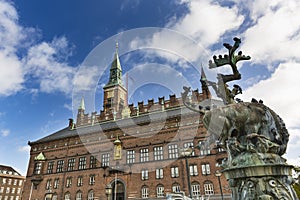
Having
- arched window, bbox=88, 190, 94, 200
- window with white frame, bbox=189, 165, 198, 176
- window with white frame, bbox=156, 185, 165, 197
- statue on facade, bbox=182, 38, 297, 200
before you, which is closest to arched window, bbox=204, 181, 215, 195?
window with white frame, bbox=189, 165, 198, 176

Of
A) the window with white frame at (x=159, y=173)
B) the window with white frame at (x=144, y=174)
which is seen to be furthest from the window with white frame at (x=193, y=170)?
the window with white frame at (x=144, y=174)

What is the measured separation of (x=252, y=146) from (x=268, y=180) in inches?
24.5

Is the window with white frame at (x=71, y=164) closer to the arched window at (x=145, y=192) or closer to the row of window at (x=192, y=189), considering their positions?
the arched window at (x=145, y=192)

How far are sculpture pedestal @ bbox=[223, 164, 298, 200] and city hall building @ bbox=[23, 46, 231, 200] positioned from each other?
19.8 meters

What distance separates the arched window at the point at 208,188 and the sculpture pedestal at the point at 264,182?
909 inches

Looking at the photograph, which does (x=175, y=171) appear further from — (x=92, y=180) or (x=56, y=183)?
(x=56, y=183)

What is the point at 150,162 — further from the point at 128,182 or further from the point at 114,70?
the point at 114,70

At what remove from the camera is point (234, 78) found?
18.5 ft

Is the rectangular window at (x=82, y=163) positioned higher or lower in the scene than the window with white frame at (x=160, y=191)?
higher

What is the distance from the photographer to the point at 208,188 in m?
24.9

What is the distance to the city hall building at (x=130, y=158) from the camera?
86.6 feet

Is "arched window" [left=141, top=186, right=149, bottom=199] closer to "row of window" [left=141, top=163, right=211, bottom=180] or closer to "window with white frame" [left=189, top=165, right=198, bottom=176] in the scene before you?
"row of window" [left=141, top=163, right=211, bottom=180]

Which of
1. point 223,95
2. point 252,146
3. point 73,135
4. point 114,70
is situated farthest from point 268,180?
point 114,70

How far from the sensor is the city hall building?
26.4 m
